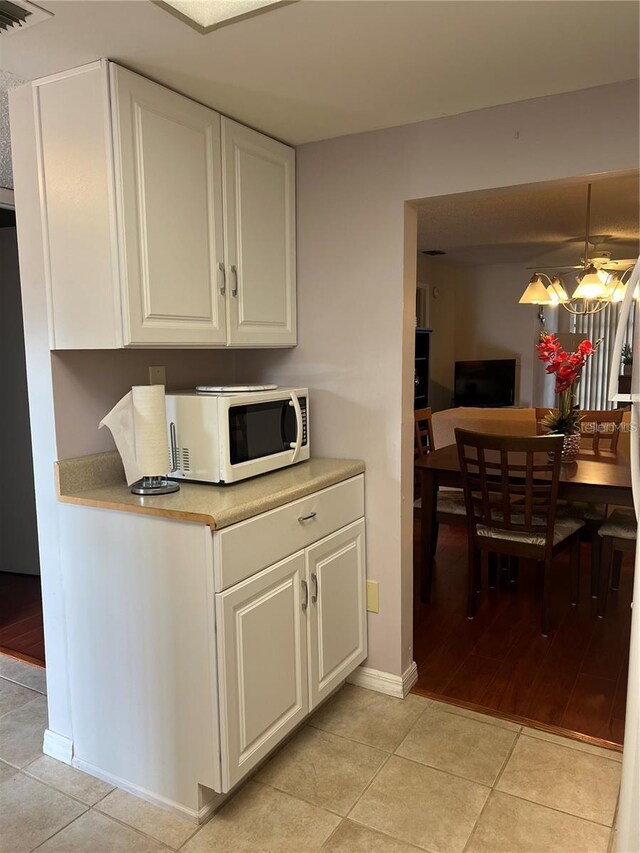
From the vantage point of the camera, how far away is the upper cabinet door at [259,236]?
2205 millimetres

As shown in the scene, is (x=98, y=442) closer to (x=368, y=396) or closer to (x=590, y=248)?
(x=368, y=396)

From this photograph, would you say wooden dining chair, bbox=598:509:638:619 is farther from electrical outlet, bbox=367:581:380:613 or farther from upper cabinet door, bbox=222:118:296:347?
upper cabinet door, bbox=222:118:296:347

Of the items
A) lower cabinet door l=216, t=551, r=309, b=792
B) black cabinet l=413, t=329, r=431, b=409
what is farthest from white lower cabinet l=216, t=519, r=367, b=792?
black cabinet l=413, t=329, r=431, b=409

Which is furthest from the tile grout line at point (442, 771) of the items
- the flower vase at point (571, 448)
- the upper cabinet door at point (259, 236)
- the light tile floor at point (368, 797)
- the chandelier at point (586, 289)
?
the chandelier at point (586, 289)

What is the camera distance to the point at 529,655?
2.84 m

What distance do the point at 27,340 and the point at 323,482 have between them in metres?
1.08

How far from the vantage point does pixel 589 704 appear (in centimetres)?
244

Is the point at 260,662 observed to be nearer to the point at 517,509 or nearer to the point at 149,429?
the point at 149,429

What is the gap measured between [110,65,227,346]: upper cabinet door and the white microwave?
22cm

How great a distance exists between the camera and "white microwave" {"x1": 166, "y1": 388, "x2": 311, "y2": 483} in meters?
2.02

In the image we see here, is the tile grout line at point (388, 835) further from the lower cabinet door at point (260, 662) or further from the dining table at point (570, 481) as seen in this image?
the dining table at point (570, 481)

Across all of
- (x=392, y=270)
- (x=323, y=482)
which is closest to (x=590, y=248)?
(x=392, y=270)

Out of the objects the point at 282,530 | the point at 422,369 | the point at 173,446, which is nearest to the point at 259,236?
the point at 173,446

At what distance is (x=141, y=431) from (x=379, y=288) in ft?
3.42
